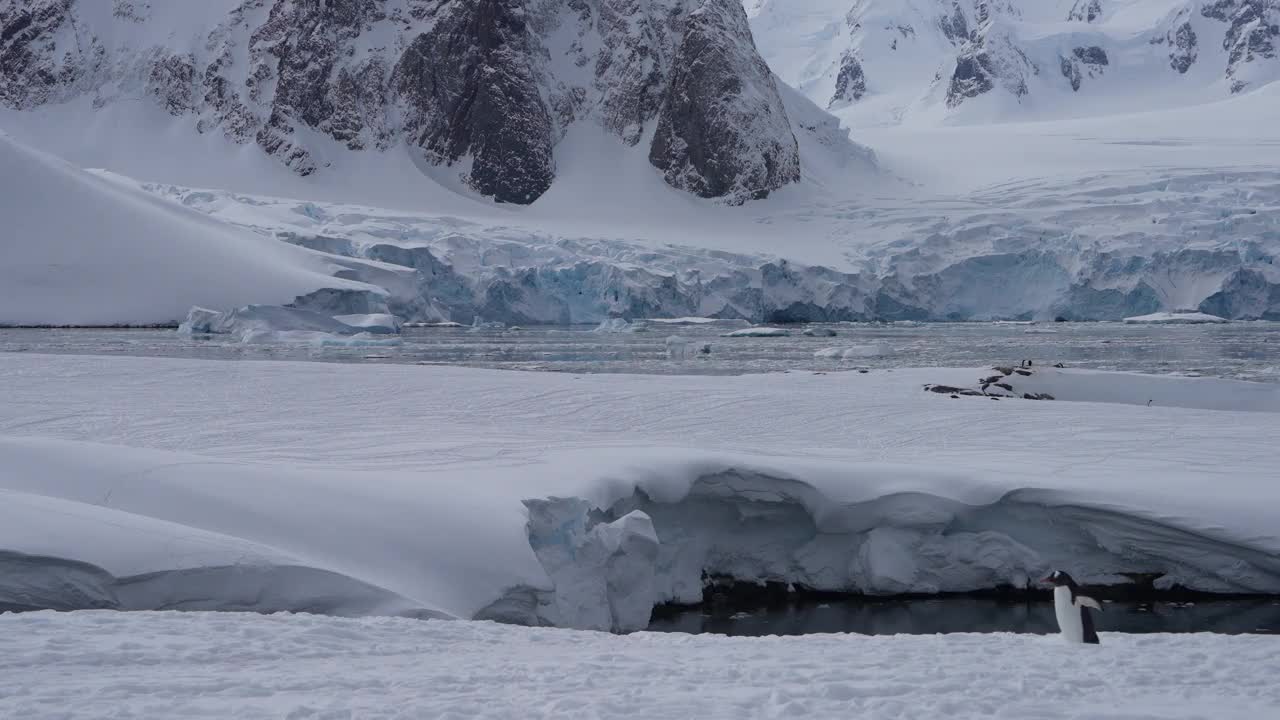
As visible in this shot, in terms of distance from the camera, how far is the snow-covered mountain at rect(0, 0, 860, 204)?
70188 mm

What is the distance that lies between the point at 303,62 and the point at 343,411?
215ft

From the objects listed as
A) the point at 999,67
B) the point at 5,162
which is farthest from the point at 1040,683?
the point at 999,67

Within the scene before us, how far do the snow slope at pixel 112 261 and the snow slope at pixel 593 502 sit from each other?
26.5m

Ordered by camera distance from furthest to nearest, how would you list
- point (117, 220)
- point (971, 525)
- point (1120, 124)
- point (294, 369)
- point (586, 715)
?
point (1120, 124)
point (117, 220)
point (294, 369)
point (971, 525)
point (586, 715)

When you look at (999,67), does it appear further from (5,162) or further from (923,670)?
(923,670)

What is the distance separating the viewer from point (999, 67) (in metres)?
112

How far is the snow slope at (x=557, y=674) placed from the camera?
395 centimetres

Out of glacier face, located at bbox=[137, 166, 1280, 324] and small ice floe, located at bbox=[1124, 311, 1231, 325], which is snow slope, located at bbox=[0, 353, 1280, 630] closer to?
glacier face, located at bbox=[137, 166, 1280, 324]

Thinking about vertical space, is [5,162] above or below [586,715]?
above

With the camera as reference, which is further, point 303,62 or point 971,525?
point 303,62

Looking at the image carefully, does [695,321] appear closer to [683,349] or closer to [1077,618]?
[683,349]

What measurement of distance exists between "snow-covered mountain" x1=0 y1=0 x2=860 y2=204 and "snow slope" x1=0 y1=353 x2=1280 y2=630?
58.3 meters

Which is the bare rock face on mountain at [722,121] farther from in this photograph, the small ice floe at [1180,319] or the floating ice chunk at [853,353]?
the floating ice chunk at [853,353]

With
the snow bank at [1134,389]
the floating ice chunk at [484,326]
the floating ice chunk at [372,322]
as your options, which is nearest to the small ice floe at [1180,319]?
the floating ice chunk at [484,326]
